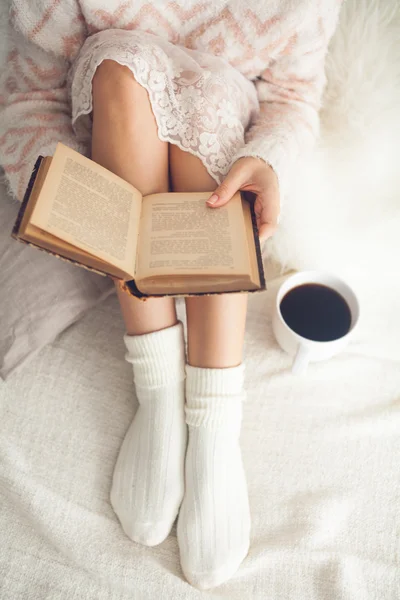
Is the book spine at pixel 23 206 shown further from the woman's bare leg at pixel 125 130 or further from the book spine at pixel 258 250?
the book spine at pixel 258 250

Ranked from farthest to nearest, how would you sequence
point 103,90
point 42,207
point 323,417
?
1. point 323,417
2. point 103,90
3. point 42,207

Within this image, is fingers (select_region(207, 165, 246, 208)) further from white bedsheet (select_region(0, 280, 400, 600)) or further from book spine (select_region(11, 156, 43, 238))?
white bedsheet (select_region(0, 280, 400, 600))

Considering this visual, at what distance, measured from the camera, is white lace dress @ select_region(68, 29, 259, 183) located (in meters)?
0.48

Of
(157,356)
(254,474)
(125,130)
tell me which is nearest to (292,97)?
(125,130)

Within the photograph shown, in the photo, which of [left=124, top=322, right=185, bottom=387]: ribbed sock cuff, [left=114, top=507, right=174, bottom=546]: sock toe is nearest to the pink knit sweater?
[left=124, top=322, right=185, bottom=387]: ribbed sock cuff

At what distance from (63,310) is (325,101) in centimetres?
46

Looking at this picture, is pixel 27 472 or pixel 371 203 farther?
pixel 371 203

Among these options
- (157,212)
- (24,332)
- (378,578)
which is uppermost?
(157,212)

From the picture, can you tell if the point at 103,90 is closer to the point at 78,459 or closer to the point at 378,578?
the point at 78,459

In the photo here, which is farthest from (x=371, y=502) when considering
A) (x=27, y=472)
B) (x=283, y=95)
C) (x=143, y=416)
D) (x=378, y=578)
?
(x=283, y=95)

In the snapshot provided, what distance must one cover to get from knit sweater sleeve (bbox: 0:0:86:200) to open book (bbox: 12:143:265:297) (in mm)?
133

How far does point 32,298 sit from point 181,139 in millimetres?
257

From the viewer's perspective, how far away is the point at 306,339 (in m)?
0.55

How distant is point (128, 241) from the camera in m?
0.41
